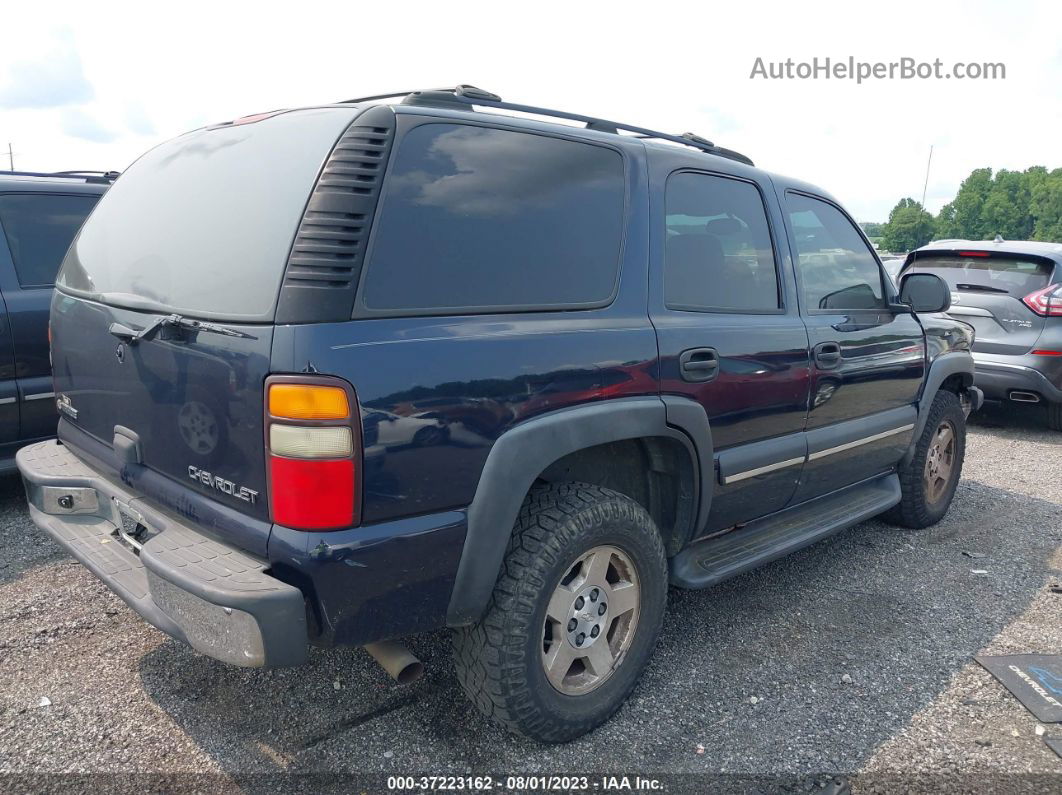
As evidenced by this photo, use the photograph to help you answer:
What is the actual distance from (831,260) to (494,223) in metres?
2.08

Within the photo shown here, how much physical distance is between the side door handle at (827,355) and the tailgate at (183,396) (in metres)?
2.31

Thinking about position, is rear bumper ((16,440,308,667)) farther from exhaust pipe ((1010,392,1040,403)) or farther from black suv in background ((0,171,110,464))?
exhaust pipe ((1010,392,1040,403))

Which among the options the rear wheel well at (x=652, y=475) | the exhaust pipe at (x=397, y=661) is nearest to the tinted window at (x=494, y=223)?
the rear wheel well at (x=652, y=475)

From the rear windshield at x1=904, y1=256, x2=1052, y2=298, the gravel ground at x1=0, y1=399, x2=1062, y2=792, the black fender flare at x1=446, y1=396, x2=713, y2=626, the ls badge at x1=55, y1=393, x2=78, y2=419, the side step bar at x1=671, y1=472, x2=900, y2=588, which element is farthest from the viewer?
the rear windshield at x1=904, y1=256, x2=1052, y2=298

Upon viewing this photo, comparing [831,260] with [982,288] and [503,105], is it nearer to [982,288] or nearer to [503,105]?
[503,105]

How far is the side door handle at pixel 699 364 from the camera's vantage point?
2736 mm

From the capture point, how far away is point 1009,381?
6.79 metres

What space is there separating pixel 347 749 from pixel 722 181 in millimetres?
2493

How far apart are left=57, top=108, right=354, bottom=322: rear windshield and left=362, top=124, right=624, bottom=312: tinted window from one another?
0.82 ft

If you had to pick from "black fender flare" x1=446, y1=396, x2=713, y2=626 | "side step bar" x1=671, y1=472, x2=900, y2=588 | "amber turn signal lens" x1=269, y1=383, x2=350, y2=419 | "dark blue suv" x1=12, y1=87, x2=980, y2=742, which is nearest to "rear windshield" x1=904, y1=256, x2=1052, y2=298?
"side step bar" x1=671, y1=472, x2=900, y2=588

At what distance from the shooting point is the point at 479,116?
7.85 feet

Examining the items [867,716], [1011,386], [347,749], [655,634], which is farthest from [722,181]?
[1011,386]

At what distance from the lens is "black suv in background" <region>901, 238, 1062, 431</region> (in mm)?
6691

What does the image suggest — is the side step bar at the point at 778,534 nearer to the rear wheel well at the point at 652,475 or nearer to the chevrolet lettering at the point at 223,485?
the rear wheel well at the point at 652,475
